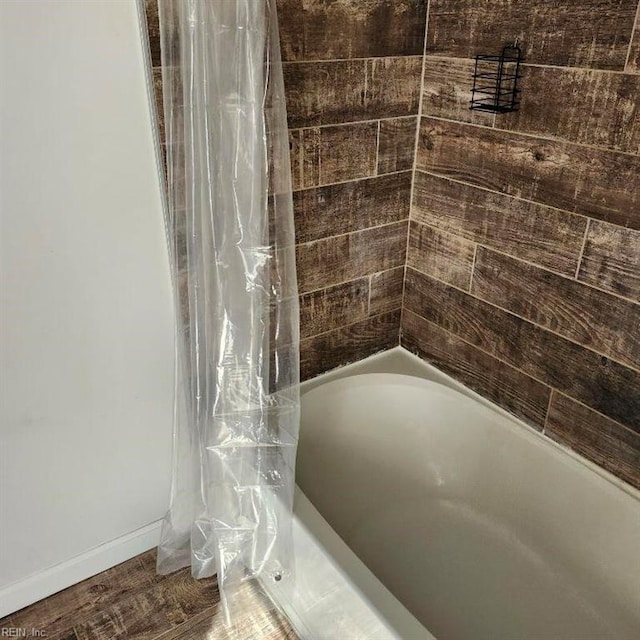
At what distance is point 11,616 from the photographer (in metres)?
1.58

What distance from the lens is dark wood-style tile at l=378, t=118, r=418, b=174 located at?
173 cm

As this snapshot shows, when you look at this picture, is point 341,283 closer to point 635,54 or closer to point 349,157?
point 349,157

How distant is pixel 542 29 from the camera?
54.6 inches

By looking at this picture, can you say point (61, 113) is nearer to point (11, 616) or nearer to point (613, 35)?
point (613, 35)

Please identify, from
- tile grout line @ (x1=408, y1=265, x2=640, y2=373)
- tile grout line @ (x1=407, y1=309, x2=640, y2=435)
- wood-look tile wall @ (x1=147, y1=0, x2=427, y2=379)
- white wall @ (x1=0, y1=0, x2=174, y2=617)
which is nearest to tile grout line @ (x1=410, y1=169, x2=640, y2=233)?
wood-look tile wall @ (x1=147, y1=0, x2=427, y2=379)

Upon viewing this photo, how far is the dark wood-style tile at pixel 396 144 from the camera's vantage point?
5.69 ft

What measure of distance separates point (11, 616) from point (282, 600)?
731mm

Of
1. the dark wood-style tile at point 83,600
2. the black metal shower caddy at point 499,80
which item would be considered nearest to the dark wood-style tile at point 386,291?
the black metal shower caddy at point 499,80

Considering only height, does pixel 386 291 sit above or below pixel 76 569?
above

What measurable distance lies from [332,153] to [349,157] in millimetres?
64

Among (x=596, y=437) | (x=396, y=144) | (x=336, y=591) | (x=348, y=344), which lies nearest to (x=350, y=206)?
(x=396, y=144)

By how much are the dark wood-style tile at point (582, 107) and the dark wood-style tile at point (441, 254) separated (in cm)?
39

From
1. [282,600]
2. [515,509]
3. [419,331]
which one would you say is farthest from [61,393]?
[515,509]

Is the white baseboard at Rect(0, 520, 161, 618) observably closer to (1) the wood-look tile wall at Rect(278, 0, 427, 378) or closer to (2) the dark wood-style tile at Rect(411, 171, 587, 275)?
(1) the wood-look tile wall at Rect(278, 0, 427, 378)
